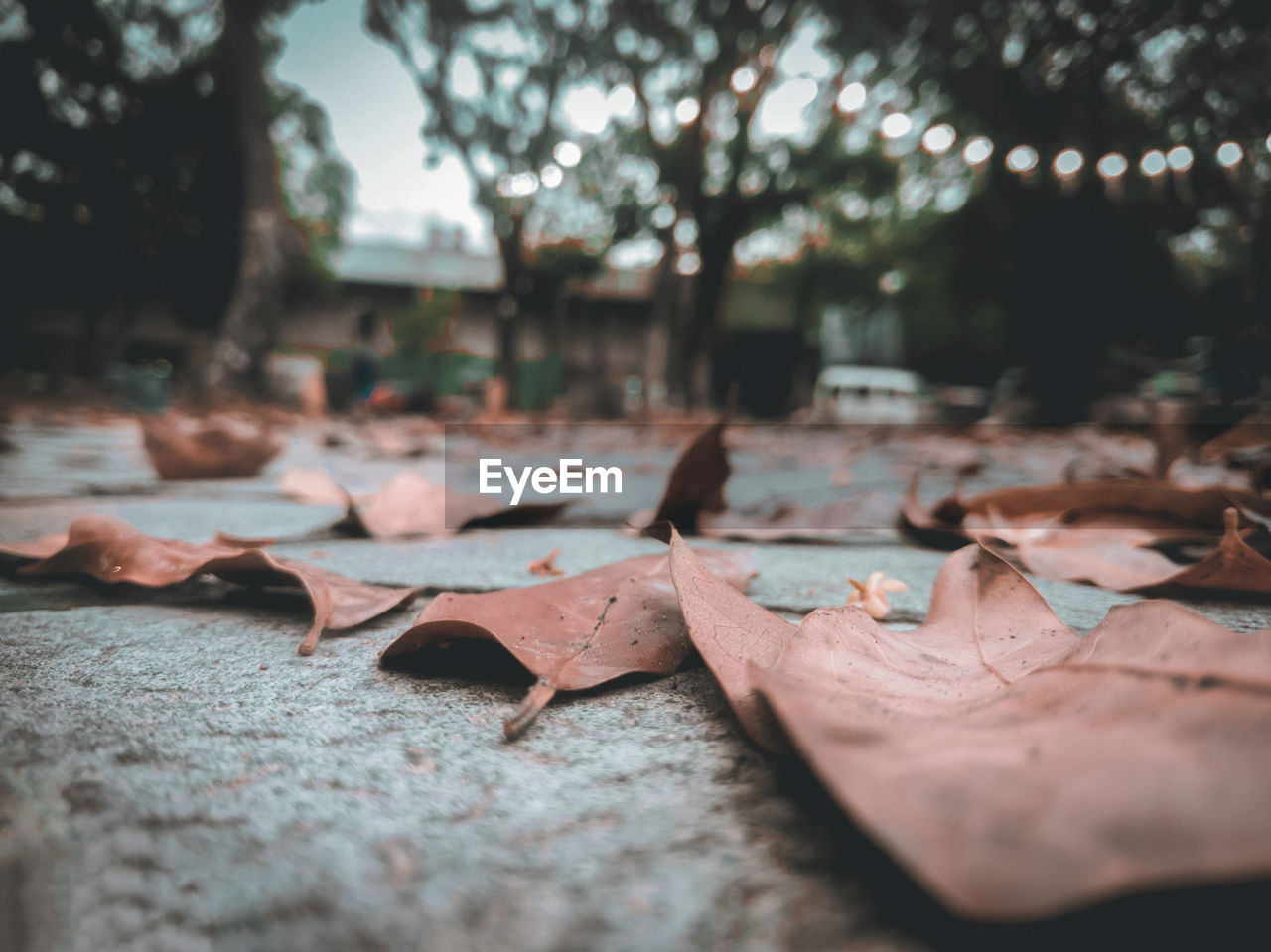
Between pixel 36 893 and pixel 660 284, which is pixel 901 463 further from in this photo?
pixel 660 284

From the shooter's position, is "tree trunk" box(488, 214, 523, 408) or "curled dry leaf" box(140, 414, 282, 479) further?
"tree trunk" box(488, 214, 523, 408)

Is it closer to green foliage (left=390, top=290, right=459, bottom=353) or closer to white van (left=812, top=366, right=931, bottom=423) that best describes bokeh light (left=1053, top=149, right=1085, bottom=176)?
white van (left=812, top=366, right=931, bottom=423)

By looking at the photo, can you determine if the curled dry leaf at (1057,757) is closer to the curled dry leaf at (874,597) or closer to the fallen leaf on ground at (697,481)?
the curled dry leaf at (874,597)

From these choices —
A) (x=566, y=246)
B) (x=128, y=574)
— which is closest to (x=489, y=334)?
(x=566, y=246)

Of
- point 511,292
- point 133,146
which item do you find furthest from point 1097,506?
point 511,292

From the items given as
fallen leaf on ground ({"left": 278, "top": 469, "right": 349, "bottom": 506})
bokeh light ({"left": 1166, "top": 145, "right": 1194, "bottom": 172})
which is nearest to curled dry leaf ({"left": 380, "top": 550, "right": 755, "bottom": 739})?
fallen leaf on ground ({"left": 278, "top": 469, "right": 349, "bottom": 506})

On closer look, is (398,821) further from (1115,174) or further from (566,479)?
(1115,174)
